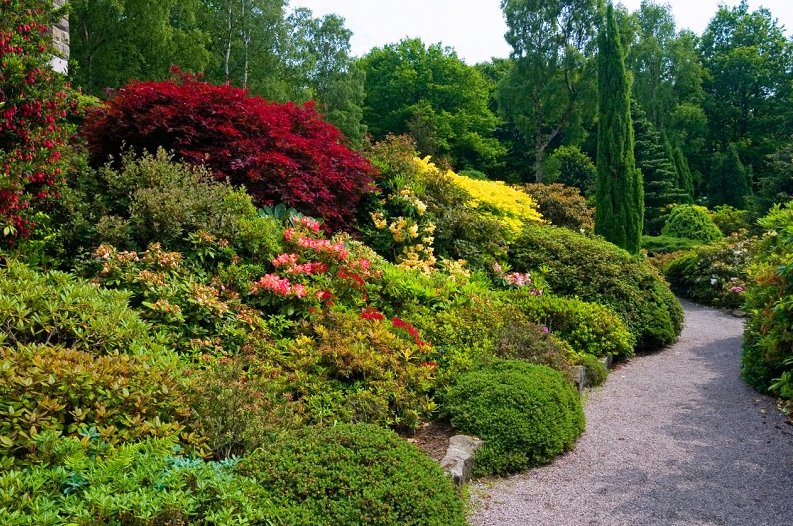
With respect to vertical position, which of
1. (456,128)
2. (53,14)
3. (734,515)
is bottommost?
(734,515)

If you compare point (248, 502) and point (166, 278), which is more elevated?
point (166, 278)

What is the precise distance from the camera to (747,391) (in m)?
6.06

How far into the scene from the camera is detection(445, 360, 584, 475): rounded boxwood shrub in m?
4.01

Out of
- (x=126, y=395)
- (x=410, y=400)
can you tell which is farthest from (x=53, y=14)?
(x=410, y=400)

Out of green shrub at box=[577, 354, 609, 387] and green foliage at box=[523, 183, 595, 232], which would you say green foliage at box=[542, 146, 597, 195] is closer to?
green foliage at box=[523, 183, 595, 232]

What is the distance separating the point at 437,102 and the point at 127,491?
105 feet

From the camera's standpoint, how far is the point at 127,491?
225 centimetres

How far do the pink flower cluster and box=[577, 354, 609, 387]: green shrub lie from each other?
3113 mm

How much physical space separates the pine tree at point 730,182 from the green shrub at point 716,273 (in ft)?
51.6

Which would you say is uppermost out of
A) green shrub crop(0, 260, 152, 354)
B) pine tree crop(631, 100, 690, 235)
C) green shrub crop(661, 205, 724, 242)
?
pine tree crop(631, 100, 690, 235)

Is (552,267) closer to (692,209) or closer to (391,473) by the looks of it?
(391,473)

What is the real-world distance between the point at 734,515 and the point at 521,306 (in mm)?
3689

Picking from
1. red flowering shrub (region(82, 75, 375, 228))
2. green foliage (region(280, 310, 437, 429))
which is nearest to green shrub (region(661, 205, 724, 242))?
red flowering shrub (region(82, 75, 375, 228))

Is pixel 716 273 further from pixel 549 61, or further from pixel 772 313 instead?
pixel 549 61
